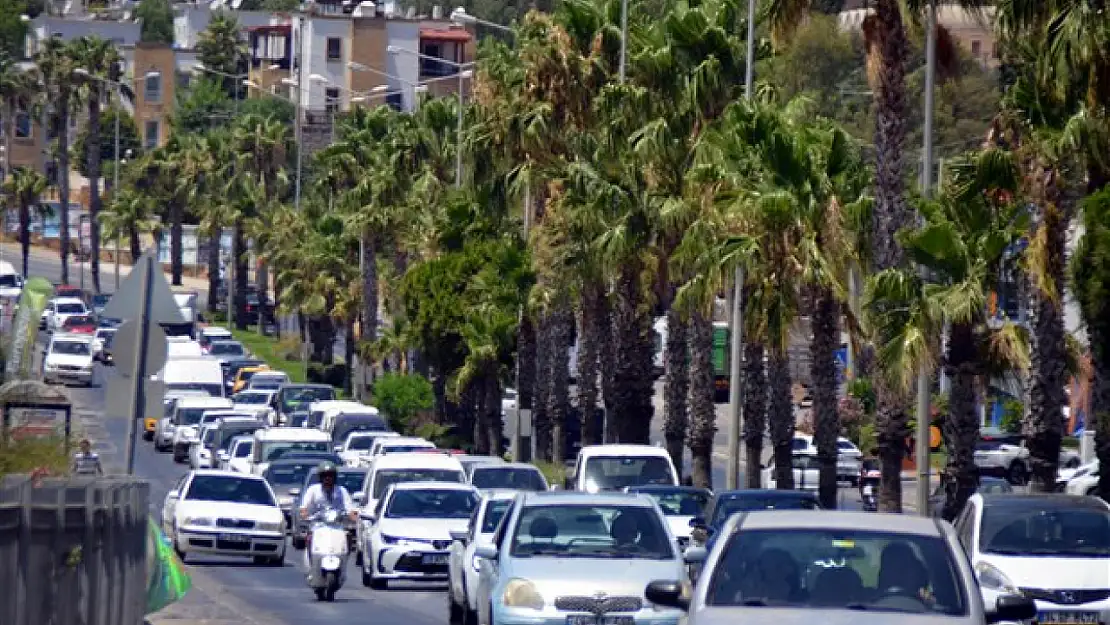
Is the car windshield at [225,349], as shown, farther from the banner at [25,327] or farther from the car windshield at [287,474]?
the car windshield at [287,474]

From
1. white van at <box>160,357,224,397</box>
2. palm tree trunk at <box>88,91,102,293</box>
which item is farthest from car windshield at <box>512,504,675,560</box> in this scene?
palm tree trunk at <box>88,91,102,293</box>

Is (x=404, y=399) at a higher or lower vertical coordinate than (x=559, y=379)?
lower

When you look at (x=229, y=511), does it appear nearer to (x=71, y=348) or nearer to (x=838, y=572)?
(x=838, y=572)

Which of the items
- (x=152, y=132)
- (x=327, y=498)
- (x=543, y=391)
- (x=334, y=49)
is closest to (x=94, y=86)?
(x=334, y=49)

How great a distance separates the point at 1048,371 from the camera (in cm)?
3169

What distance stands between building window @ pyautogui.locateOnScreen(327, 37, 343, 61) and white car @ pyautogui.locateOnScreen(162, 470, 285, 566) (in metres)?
107

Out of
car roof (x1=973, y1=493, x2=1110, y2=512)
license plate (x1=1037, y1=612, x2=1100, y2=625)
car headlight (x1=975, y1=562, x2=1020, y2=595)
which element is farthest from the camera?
car roof (x1=973, y1=493, x2=1110, y2=512)

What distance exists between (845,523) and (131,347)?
32.8 feet

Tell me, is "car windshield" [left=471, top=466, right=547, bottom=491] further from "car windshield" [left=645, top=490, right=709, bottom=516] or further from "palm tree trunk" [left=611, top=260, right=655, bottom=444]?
"palm tree trunk" [left=611, top=260, right=655, bottom=444]

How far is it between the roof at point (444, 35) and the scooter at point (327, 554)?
120 metres

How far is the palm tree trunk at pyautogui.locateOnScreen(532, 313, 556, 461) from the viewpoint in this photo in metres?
57.0

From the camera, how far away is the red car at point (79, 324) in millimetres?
94688

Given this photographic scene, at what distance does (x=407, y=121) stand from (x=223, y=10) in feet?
354

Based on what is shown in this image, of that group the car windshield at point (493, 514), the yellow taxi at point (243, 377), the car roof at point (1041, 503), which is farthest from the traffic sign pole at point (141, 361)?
the yellow taxi at point (243, 377)
